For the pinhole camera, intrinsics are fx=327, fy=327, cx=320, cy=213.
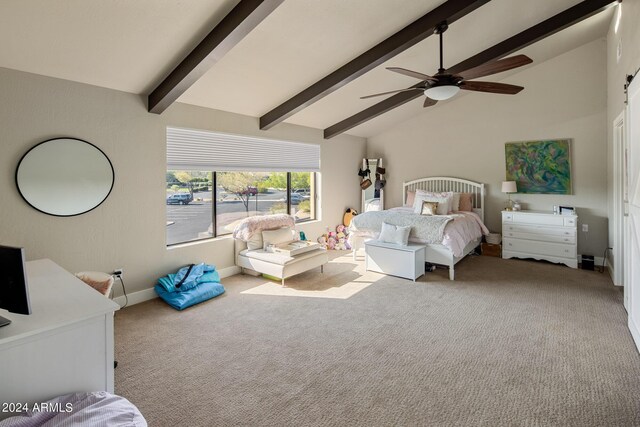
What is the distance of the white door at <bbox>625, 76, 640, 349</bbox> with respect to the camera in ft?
8.41

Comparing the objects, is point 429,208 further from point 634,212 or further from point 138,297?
point 138,297

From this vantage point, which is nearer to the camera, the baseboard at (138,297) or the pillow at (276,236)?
the baseboard at (138,297)

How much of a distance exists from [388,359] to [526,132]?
4933 millimetres

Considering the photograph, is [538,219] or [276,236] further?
[538,219]

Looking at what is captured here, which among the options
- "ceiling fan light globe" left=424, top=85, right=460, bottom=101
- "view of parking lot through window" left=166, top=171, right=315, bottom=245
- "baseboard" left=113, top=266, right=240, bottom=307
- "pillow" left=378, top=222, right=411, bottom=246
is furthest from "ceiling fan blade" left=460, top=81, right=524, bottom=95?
"baseboard" left=113, top=266, right=240, bottom=307

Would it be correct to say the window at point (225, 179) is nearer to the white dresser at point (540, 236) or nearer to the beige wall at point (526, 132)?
the beige wall at point (526, 132)

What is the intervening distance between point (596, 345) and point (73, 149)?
4.87 m

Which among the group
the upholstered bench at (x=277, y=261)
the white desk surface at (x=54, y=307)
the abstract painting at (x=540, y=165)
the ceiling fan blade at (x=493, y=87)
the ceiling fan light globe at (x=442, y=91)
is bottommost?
the upholstered bench at (x=277, y=261)

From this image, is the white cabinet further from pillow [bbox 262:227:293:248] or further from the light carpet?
pillow [bbox 262:227:293:248]

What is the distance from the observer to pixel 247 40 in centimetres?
312

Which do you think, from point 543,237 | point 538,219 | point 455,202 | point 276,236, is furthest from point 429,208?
point 276,236

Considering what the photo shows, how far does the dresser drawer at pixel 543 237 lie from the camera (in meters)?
4.84

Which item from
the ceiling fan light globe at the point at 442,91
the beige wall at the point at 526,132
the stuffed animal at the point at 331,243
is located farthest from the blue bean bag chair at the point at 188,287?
the beige wall at the point at 526,132

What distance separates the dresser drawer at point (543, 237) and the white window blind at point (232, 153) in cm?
355
